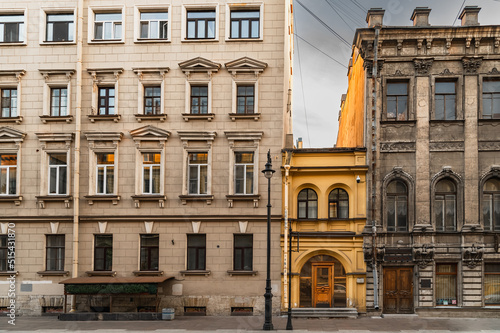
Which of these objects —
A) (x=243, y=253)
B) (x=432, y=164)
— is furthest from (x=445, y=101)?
(x=243, y=253)

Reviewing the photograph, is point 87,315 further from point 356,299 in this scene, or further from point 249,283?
point 356,299

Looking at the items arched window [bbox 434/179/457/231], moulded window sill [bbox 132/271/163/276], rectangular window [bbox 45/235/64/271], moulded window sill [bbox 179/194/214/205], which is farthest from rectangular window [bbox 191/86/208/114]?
arched window [bbox 434/179/457/231]

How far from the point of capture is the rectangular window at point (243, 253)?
25.5 metres

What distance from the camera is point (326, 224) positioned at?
997 inches

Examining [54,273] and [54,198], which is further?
[54,198]

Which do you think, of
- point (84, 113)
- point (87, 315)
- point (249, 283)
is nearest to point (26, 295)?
point (87, 315)

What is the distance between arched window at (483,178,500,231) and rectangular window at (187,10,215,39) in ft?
51.9

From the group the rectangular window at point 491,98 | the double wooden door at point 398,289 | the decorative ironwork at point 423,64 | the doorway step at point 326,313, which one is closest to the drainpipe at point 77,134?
the doorway step at point 326,313

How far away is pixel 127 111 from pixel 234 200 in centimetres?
724

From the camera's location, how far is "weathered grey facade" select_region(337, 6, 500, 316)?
80.6 feet

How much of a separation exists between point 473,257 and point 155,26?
19.7 metres

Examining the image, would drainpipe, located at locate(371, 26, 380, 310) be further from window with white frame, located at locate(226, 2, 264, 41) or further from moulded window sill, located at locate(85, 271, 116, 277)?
moulded window sill, located at locate(85, 271, 116, 277)

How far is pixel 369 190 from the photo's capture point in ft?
82.5

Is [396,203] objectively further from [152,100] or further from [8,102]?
[8,102]
